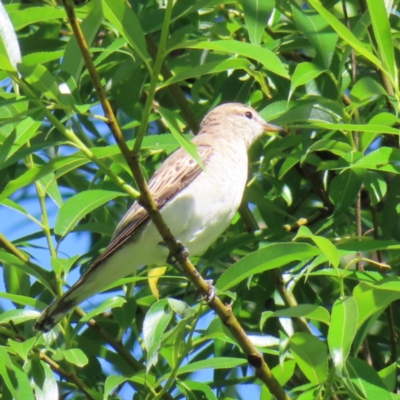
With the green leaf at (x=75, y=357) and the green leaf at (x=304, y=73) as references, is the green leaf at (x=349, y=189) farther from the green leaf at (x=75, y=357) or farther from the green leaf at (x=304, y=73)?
the green leaf at (x=75, y=357)

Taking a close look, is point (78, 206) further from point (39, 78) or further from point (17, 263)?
point (39, 78)

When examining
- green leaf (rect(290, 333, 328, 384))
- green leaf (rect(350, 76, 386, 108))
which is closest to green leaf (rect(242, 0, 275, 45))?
green leaf (rect(350, 76, 386, 108))

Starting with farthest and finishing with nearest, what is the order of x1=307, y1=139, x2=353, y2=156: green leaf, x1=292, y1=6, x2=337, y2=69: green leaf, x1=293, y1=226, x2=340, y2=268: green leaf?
x1=307, y1=139, x2=353, y2=156: green leaf → x1=292, y1=6, x2=337, y2=69: green leaf → x1=293, y1=226, x2=340, y2=268: green leaf

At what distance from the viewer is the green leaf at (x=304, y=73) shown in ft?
11.6

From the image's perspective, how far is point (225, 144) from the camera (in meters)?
5.10

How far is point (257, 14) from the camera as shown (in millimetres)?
3646

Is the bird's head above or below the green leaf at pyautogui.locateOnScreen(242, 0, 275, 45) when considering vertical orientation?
below

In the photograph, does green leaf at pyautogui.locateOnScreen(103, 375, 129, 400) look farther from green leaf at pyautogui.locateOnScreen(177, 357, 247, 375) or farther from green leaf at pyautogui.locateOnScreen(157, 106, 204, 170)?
green leaf at pyautogui.locateOnScreen(157, 106, 204, 170)

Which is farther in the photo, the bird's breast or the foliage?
the bird's breast

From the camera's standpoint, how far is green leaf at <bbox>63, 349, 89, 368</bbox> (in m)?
3.64

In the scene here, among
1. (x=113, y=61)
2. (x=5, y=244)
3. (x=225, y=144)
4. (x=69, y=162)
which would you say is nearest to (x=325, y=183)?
(x=225, y=144)

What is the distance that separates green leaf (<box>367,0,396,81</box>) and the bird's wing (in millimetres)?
1530

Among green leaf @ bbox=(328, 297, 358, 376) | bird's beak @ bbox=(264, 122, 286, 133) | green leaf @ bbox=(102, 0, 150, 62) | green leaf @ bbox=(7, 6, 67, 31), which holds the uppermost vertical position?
green leaf @ bbox=(102, 0, 150, 62)

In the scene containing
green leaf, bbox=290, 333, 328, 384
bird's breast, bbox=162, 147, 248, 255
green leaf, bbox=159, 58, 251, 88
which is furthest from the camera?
bird's breast, bbox=162, 147, 248, 255
